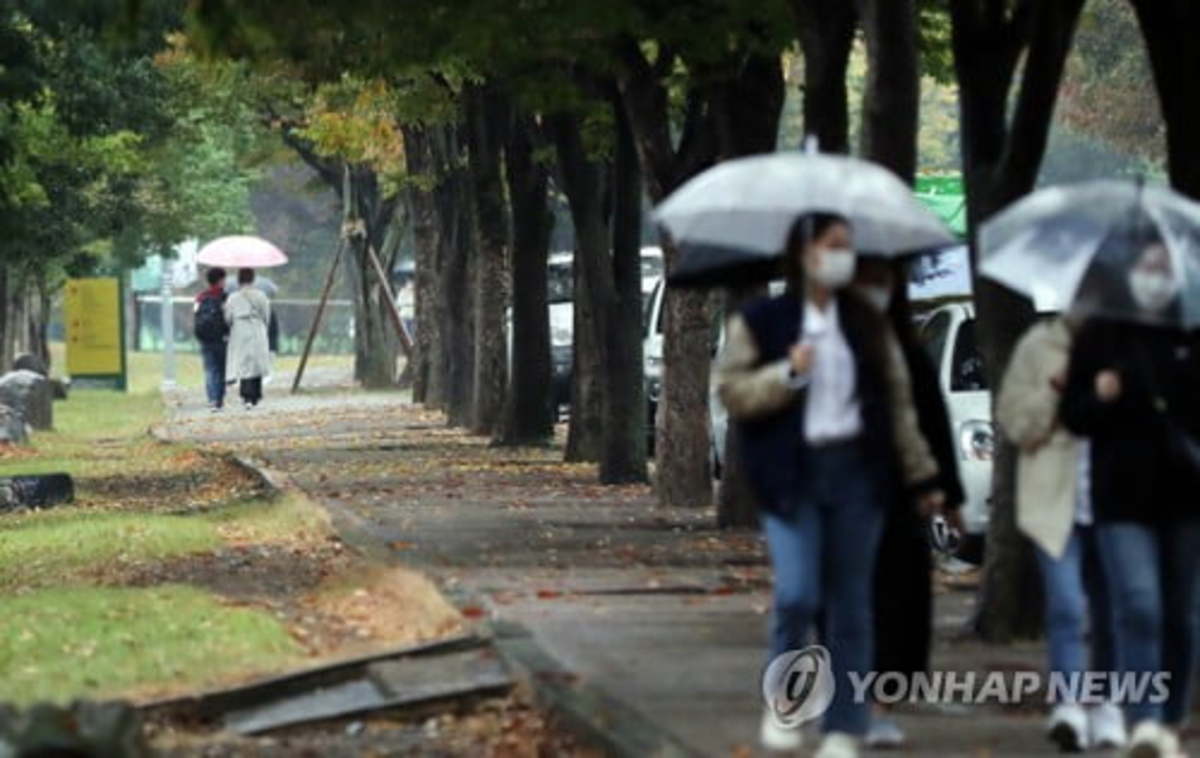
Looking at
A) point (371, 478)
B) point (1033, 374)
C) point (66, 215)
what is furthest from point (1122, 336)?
point (66, 215)

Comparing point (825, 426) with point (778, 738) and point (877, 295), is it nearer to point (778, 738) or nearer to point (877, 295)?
point (877, 295)

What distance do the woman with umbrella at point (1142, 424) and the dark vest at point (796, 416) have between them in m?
0.67

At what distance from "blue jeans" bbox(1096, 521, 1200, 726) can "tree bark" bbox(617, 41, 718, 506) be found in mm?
11894

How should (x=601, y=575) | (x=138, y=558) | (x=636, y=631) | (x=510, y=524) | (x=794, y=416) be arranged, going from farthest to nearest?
(x=510, y=524), (x=138, y=558), (x=601, y=575), (x=636, y=631), (x=794, y=416)

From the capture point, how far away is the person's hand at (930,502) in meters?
10.9

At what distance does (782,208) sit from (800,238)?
0.56 ft

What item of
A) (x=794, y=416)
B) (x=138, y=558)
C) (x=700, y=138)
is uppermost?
(x=700, y=138)

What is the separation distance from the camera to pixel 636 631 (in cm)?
1541

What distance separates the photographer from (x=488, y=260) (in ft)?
113

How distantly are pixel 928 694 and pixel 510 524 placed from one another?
31.5 feet

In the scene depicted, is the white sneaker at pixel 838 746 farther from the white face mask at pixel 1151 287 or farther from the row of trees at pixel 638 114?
the row of trees at pixel 638 114

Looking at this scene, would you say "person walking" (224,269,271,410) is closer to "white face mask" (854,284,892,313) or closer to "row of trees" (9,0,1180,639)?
"row of trees" (9,0,1180,639)

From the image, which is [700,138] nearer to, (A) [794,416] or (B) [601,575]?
(B) [601,575]

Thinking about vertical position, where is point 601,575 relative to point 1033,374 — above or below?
below
